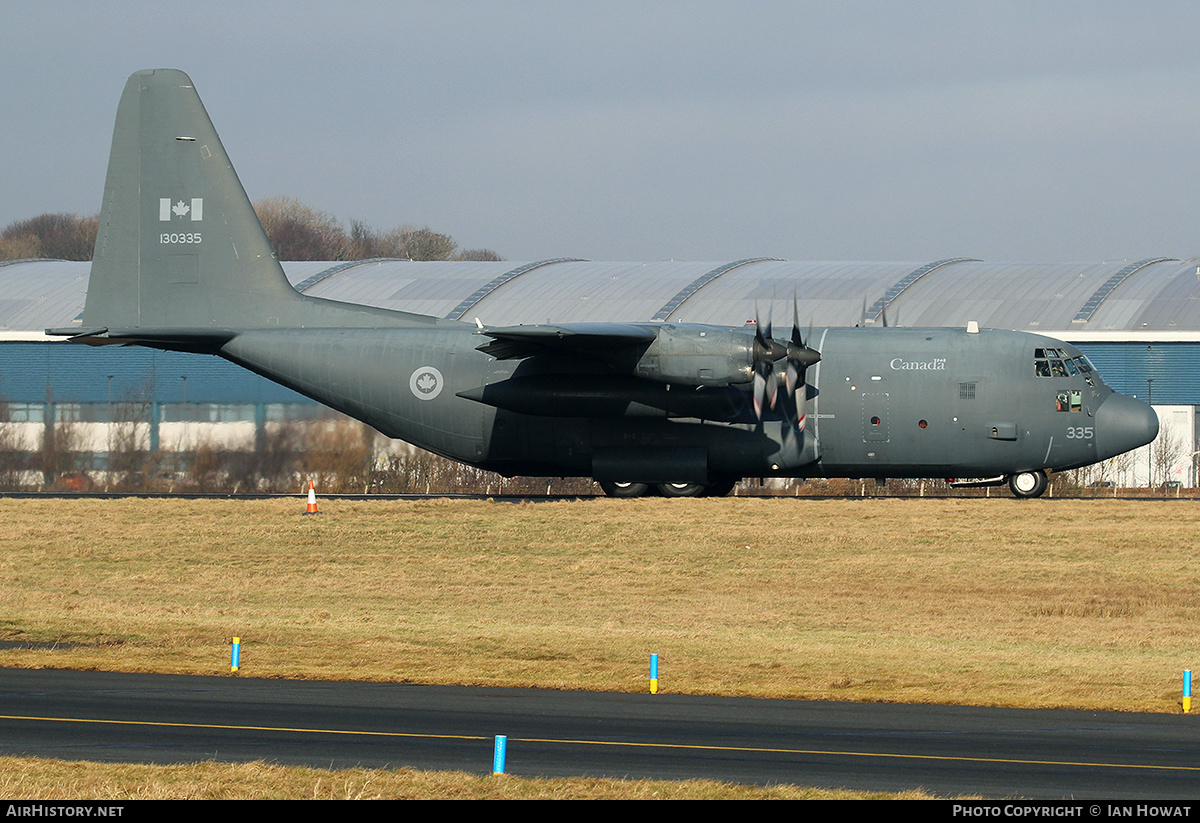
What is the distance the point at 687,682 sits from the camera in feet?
62.5

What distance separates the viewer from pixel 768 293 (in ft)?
207

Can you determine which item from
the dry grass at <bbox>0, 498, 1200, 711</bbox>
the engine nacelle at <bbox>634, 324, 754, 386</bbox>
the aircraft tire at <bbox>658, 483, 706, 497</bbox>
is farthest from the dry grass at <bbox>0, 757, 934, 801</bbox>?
the aircraft tire at <bbox>658, 483, 706, 497</bbox>

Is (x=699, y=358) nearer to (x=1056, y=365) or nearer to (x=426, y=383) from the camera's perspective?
(x=426, y=383)

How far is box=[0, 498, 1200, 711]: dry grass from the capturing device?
2027cm

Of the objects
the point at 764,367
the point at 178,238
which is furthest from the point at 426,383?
the point at 764,367

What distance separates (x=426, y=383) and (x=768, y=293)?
28.5 metres

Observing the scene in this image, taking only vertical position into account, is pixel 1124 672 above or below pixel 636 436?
below

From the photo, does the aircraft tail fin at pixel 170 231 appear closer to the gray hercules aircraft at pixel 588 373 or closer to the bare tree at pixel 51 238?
the gray hercules aircraft at pixel 588 373

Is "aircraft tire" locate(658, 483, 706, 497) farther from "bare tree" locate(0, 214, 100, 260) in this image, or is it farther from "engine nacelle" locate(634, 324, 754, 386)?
"bare tree" locate(0, 214, 100, 260)

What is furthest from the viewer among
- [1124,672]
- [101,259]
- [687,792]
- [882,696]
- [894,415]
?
[101,259]

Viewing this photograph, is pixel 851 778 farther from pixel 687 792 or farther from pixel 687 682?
pixel 687 682

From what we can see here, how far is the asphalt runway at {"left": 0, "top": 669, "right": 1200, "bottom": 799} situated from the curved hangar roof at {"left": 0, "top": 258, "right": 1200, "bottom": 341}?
3977 cm
